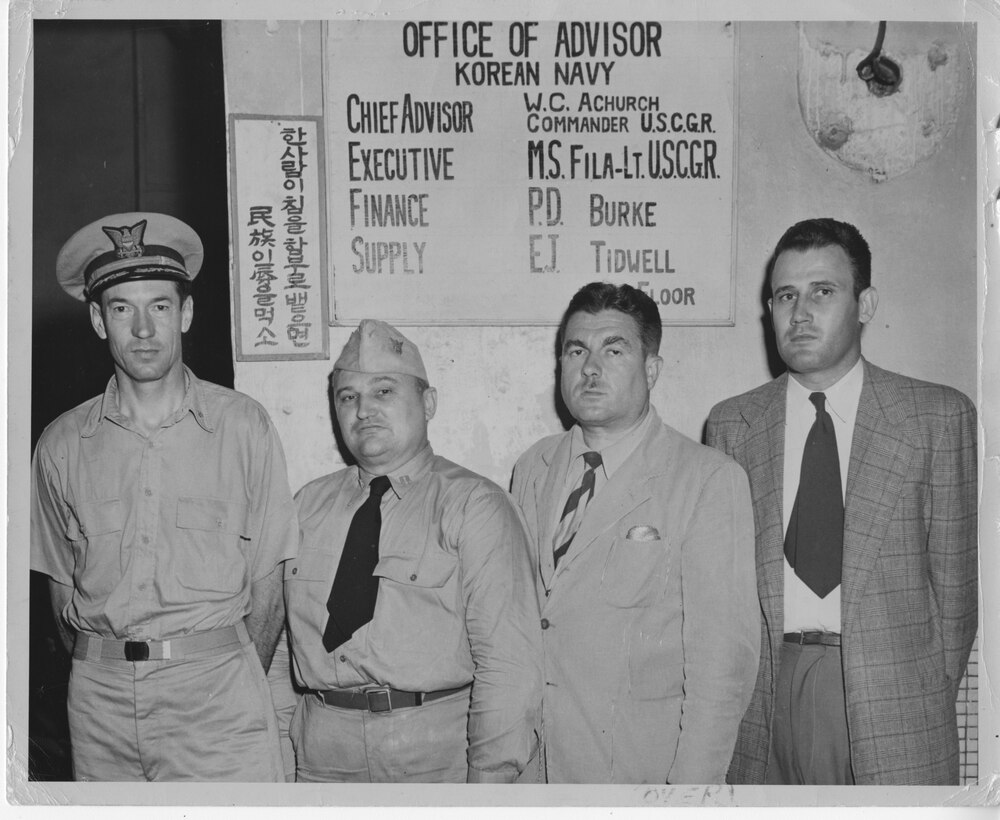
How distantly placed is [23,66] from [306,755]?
2.13 meters

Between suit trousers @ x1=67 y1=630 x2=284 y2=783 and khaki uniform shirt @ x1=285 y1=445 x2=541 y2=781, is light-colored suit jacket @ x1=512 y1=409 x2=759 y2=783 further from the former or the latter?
suit trousers @ x1=67 y1=630 x2=284 y2=783

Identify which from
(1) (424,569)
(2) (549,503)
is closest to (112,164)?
(1) (424,569)

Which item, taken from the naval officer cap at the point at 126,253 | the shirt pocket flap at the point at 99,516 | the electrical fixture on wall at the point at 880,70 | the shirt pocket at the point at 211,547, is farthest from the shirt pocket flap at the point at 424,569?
the electrical fixture on wall at the point at 880,70

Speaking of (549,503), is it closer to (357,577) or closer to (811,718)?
(357,577)

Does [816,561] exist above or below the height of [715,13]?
below

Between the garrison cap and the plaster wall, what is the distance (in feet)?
0.20

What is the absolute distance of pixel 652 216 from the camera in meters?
3.03

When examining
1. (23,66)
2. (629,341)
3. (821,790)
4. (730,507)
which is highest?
(23,66)

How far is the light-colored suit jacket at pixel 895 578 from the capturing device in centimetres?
284

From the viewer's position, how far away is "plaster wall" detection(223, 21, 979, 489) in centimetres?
303

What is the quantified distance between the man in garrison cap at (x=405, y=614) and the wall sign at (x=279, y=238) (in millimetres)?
223

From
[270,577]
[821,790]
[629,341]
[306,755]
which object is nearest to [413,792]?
[306,755]

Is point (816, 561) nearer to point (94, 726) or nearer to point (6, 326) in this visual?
point (94, 726)

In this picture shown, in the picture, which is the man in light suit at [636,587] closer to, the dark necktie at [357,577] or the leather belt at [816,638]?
the leather belt at [816,638]
